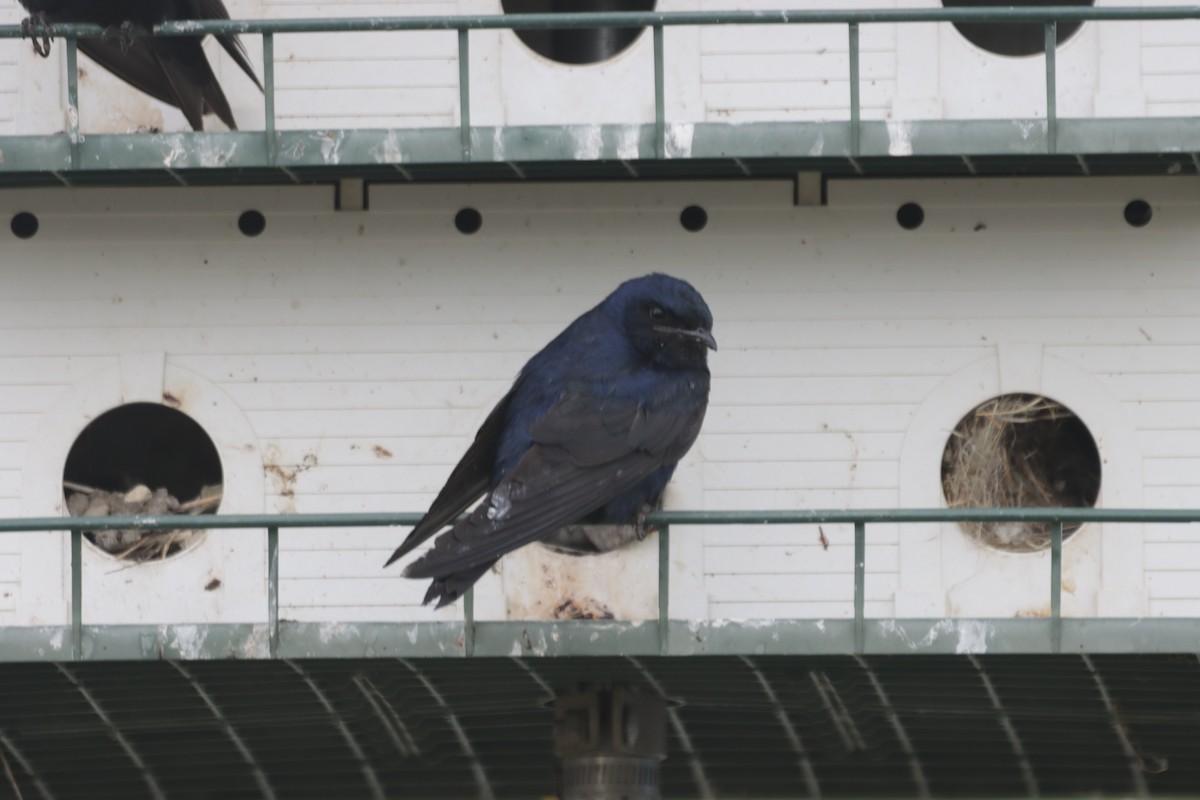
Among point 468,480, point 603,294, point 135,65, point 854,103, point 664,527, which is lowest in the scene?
point 664,527

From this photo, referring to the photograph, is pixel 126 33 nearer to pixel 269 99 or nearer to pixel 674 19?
pixel 269 99

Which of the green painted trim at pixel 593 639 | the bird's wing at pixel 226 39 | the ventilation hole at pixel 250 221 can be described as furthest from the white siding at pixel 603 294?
the green painted trim at pixel 593 639

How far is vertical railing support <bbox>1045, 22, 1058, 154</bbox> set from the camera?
8.21 metres

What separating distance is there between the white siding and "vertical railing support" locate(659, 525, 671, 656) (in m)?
0.76

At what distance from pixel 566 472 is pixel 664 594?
1.32ft

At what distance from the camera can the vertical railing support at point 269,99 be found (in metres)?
8.32

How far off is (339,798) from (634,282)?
238cm

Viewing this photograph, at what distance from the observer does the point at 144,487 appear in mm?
9305

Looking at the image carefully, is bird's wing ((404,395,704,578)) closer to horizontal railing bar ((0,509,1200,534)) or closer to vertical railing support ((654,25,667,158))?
horizontal railing bar ((0,509,1200,534))

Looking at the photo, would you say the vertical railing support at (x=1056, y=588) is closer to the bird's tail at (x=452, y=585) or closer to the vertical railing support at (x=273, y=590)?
the bird's tail at (x=452, y=585)

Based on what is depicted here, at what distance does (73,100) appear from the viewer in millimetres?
8398

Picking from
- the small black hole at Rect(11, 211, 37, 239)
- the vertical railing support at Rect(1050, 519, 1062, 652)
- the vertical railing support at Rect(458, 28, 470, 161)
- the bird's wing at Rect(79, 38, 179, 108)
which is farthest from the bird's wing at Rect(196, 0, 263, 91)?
the vertical railing support at Rect(1050, 519, 1062, 652)

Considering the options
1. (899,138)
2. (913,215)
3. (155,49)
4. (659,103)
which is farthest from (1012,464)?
(155,49)

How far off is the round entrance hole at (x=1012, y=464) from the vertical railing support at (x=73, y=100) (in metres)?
2.58
